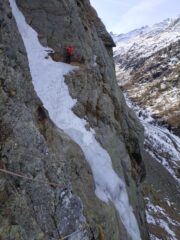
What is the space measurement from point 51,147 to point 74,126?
3.20m

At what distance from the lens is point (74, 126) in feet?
47.8

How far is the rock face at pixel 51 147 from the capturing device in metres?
9.53

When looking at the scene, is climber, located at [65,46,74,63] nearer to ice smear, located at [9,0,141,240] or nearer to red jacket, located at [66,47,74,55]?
red jacket, located at [66,47,74,55]

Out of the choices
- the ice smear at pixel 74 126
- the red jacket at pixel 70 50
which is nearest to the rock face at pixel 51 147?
the red jacket at pixel 70 50

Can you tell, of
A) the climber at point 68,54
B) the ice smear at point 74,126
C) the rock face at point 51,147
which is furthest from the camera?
the climber at point 68,54

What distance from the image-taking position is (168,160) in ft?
177

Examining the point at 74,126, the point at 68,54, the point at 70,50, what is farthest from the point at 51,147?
the point at 70,50

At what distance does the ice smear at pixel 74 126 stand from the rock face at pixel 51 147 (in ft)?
1.83

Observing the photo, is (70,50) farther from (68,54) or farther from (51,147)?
(51,147)

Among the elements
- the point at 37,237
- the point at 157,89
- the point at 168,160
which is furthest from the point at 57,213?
the point at 157,89

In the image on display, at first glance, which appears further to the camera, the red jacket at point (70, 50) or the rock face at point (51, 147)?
the red jacket at point (70, 50)

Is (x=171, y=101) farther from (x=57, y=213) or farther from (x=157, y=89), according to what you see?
(x=57, y=213)

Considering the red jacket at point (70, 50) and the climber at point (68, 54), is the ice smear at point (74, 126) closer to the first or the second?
the climber at point (68, 54)

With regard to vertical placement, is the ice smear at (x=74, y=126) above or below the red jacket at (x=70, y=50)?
below
